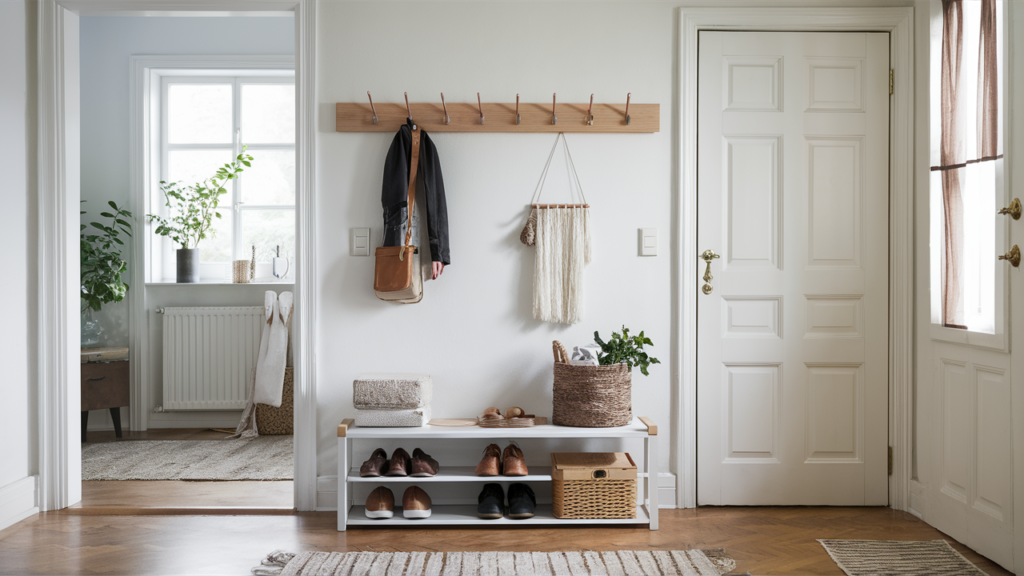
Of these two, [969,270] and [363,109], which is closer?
[969,270]

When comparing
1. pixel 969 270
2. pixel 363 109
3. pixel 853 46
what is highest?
pixel 853 46

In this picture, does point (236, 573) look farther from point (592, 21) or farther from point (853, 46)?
point (853, 46)

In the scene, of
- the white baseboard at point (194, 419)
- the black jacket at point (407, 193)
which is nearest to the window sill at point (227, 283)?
the white baseboard at point (194, 419)

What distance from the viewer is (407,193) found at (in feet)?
8.54

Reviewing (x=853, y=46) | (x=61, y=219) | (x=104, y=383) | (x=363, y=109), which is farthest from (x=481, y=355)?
(x=104, y=383)

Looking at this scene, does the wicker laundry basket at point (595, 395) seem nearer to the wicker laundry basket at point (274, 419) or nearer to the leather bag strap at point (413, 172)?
the leather bag strap at point (413, 172)

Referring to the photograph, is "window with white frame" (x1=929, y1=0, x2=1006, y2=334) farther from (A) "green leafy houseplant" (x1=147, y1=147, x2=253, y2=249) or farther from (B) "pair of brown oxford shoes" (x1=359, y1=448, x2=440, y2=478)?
(A) "green leafy houseplant" (x1=147, y1=147, x2=253, y2=249)

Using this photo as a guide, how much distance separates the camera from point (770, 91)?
9.07ft

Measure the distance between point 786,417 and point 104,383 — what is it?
3699mm

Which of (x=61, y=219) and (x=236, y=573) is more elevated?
(x=61, y=219)

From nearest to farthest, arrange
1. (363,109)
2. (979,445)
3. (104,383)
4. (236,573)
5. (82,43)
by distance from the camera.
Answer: (236,573) < (979,445) < (363,109) < (104,383) < (82,43)

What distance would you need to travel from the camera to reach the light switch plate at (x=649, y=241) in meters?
2.73

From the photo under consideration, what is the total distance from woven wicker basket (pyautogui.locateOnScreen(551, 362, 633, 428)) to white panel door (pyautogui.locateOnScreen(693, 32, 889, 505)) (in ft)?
1.39

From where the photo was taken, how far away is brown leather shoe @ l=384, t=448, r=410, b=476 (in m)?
2.50
